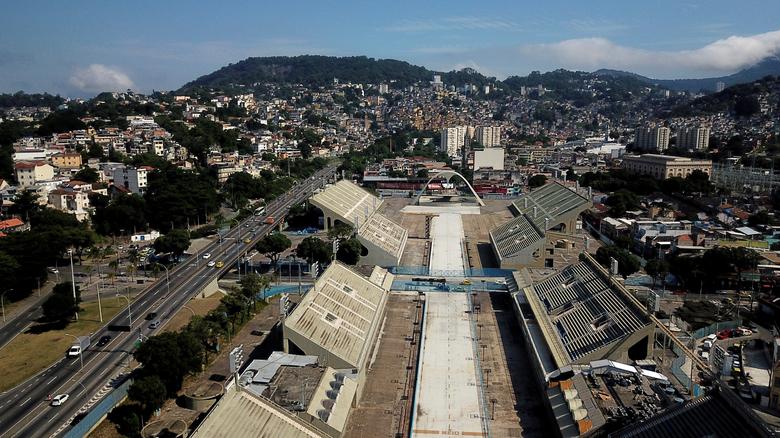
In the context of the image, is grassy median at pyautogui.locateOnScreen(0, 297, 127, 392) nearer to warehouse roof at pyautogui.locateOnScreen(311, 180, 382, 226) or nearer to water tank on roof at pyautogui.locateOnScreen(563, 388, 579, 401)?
warehouse roof at pyautogui.locateOnScreen(311, 180, 382, 226)

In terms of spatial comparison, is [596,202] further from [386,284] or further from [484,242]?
[386,284]

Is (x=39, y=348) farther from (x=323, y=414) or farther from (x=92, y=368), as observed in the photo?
(x=323, y=414)

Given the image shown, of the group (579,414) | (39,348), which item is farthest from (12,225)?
(579,414)

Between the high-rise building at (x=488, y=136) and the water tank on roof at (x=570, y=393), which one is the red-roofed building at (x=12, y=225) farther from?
the high-rise building at (x=488, y=136)

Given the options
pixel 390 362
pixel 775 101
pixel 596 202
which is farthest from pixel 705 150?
pixel 390 362

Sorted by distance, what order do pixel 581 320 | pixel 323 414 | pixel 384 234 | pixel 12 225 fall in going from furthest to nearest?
pixel 12 225, pixel 384 234, pixel 581 320, pixel 323 414

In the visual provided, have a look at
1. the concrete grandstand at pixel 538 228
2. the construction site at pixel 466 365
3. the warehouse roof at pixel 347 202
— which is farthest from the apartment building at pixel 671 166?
the construction site at pixel 466 365
